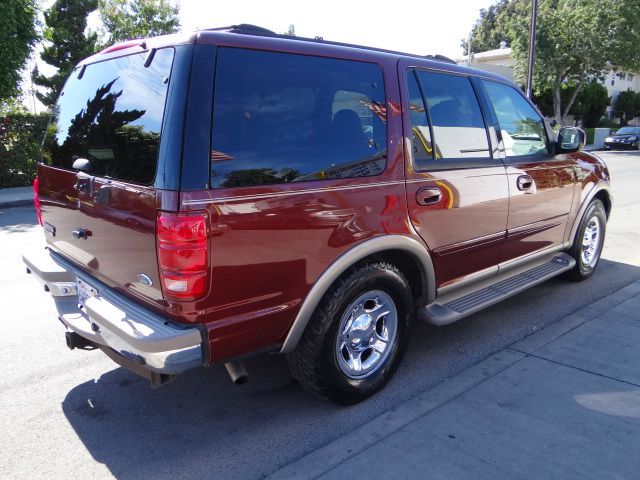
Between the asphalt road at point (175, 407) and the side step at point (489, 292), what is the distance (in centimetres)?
37

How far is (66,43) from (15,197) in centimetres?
1151

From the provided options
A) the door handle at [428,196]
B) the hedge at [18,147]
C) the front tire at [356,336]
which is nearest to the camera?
the front tire at [356,336]

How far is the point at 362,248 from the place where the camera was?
289 cm

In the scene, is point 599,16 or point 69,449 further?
point 599,16

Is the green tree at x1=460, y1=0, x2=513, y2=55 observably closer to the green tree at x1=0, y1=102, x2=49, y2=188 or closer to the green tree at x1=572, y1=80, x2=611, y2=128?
the green tree at x1=572, y1=80, x2=611, y2=128

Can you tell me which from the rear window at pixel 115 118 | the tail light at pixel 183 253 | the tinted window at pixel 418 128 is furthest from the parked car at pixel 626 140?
the tail light at pixel 183 253

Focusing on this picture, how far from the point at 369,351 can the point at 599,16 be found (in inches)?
1109

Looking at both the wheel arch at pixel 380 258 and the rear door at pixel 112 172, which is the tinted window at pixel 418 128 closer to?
the wheel arch at pixel 380 258

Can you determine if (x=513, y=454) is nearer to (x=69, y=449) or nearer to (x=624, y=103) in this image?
(x=69, y=449)

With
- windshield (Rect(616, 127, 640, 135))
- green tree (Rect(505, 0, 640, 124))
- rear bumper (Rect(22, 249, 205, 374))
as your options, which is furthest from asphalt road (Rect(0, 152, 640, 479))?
windshield (Rect(616, 127, 640, 135))

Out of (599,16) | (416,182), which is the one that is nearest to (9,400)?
(416,182)

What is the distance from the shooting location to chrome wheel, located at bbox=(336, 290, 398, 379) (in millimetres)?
3049

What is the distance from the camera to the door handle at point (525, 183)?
410cm

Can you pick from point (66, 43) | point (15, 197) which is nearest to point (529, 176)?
point (15, 197)
